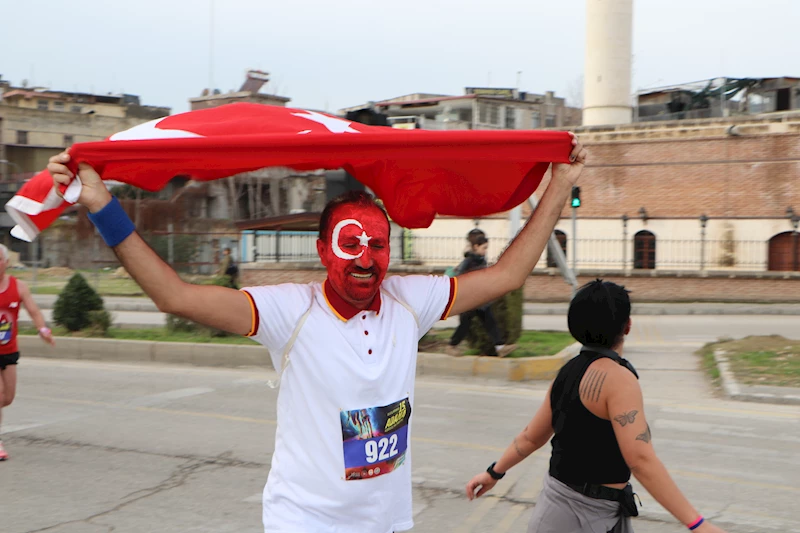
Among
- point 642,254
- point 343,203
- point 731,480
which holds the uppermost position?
point 343,203

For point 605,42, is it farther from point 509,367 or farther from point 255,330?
point 255,330

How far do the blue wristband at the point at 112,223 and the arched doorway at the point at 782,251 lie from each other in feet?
112

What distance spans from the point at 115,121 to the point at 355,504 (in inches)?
3002

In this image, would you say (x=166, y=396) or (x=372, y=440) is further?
(x=166, y=396)

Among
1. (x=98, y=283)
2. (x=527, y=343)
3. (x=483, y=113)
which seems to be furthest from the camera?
(x=483, y=113)

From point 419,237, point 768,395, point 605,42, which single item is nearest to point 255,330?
point 768,395

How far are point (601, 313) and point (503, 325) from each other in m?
10.3

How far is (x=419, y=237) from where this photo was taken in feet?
115

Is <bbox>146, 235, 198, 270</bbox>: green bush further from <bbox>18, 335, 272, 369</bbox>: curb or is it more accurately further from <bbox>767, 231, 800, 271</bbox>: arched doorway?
<bbox>767, 231, 800, 271</bbox>: arched doorway

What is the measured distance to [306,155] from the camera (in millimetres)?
3064

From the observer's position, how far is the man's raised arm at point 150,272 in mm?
2754

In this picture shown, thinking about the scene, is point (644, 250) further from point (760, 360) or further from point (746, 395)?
point (746, 395)

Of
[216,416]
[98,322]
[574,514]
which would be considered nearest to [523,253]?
[574,514]

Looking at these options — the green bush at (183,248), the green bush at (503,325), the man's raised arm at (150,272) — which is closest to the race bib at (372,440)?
the man's raised arm at (150,272)
